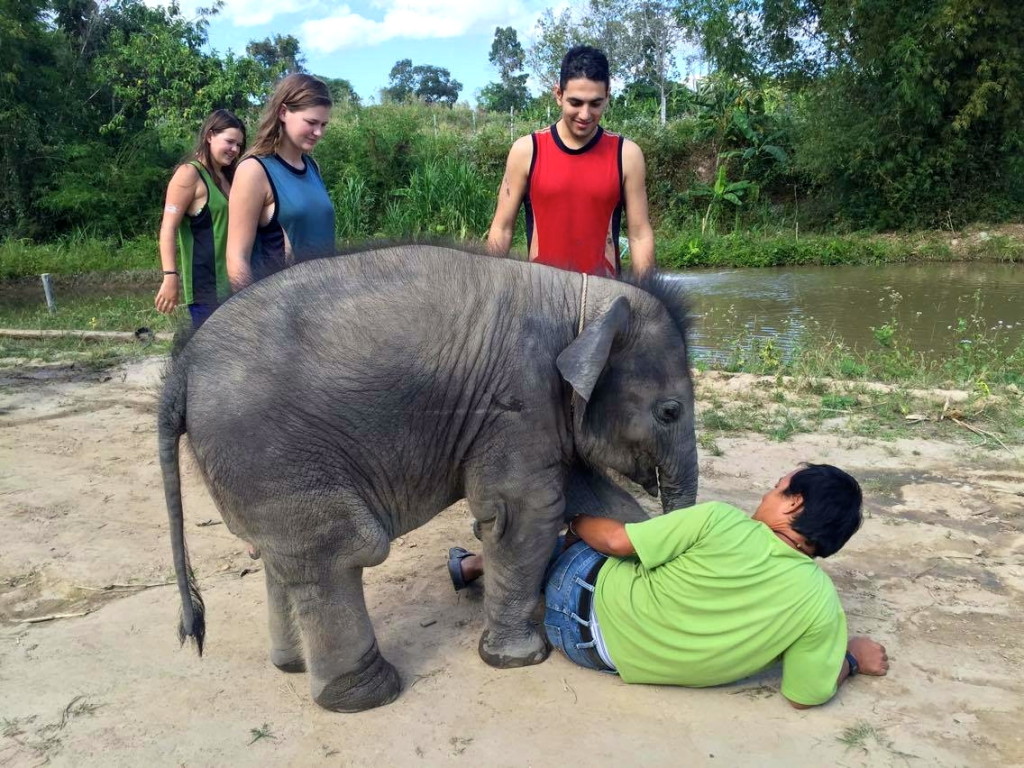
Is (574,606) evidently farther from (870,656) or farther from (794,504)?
(870,656)

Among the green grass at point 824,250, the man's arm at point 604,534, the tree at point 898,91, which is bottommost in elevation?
the man's arm at point 604,534

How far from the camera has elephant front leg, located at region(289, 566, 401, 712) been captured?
300 cm

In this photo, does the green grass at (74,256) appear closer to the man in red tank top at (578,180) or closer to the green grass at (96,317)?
the green grass at (96,317)

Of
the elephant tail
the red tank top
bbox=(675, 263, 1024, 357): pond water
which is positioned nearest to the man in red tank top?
the red tank top

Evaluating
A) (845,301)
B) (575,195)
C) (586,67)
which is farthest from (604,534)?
(845,301)

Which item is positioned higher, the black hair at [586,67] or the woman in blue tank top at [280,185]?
the black hair at [586,67]

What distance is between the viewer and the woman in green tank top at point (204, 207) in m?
4.73

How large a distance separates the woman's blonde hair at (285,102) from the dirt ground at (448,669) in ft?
6.69

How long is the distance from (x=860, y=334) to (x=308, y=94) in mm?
8613

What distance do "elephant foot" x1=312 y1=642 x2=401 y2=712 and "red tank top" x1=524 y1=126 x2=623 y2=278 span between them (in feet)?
6.82

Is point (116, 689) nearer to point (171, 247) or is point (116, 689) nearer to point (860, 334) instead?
point (171, 247)

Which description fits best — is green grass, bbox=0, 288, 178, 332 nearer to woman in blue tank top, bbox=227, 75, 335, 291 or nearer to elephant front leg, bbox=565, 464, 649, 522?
woman in blue tank top, bbox=227, 75, 335, 291

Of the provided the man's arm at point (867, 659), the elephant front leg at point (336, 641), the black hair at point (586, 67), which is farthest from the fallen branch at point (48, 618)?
the black hair at point (586, 67)

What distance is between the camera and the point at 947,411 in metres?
6.03
